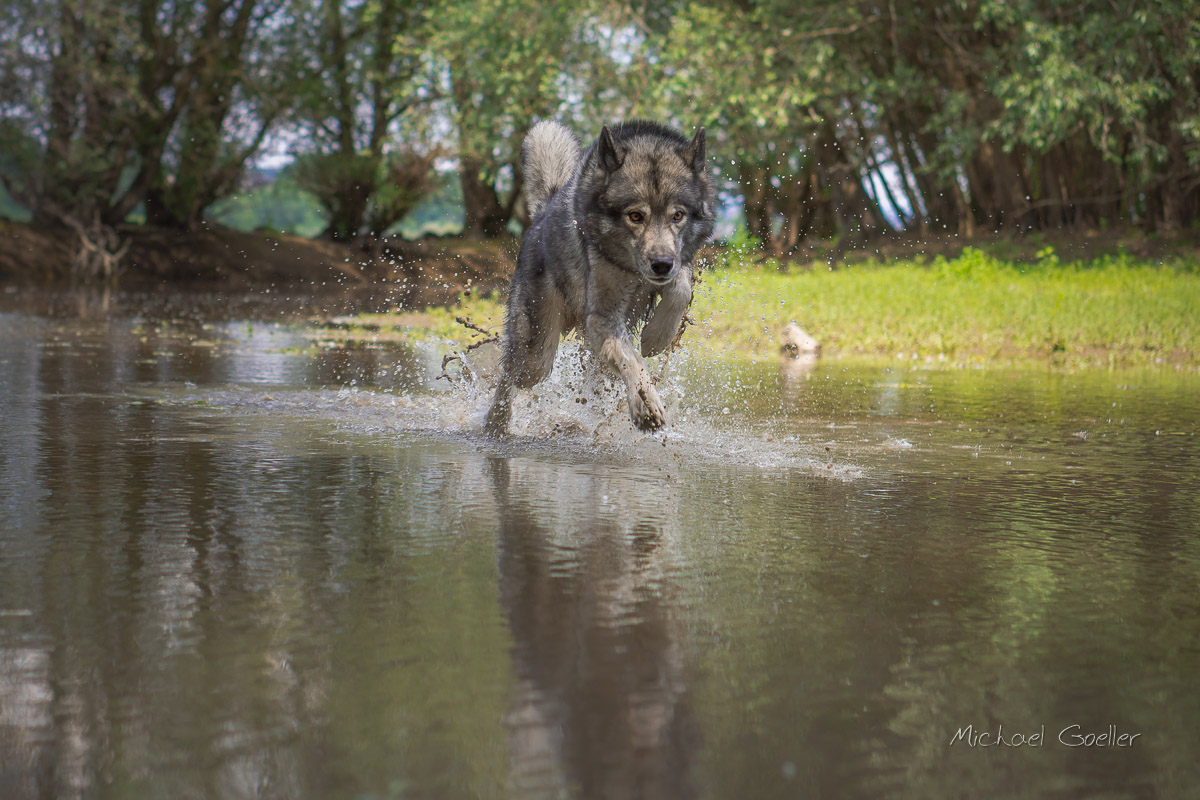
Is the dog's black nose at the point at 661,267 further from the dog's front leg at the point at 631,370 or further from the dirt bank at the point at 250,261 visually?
the dirt bank at the point at 250,261

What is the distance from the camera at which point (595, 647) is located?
3.46 m

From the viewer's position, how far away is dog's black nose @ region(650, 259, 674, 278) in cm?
660

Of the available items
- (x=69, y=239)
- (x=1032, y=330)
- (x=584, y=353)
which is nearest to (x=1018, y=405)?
(x=584, y=353)

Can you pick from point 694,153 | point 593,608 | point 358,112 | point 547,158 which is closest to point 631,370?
point 694,153

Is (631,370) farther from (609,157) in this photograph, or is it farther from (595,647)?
(595,647)

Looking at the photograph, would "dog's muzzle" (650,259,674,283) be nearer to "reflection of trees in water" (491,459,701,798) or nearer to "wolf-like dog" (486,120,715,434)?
"wolf-like dog" (486,120,715,434)

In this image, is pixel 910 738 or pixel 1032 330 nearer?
pixel 910 738

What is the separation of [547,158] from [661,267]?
2086 millimetres

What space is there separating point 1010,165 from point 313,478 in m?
23.1

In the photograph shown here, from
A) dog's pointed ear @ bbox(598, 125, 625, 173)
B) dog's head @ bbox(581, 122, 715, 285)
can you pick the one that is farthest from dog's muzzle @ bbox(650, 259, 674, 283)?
dog's pointed ear @ bbox(598, 125, 625, 173)

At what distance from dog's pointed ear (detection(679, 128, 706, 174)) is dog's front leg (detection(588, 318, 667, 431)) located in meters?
0.96

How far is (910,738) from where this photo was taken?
9.45ft

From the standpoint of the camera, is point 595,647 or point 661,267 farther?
point 661,267

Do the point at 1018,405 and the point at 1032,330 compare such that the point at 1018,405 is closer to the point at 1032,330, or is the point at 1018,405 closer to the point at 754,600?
the point at 1032,330
